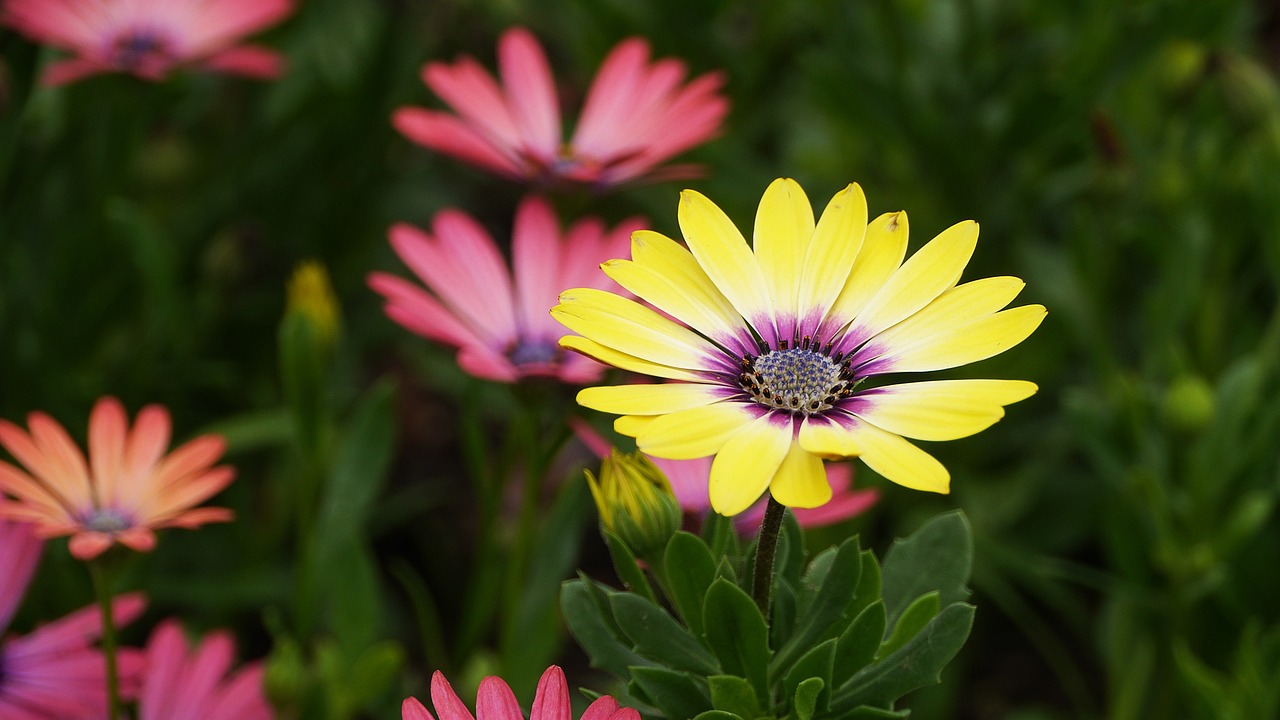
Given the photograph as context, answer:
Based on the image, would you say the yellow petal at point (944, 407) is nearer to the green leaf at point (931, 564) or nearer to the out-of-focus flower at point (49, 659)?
the green leaf at point (931, 564)

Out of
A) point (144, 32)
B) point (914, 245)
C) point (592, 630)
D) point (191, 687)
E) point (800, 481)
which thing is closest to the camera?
point (800, 481)

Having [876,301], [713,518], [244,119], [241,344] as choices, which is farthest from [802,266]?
[244,119]

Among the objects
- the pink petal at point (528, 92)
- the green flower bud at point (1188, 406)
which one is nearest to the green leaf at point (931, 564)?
the green flower bud at point (1188, 406)

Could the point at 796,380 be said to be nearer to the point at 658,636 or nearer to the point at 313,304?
the point at 658,636

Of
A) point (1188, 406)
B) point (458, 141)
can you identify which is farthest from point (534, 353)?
point (1188, 406)

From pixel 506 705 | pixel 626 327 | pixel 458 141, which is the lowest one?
pixel 506 705

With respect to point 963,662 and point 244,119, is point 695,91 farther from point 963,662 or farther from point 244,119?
point 244,119
